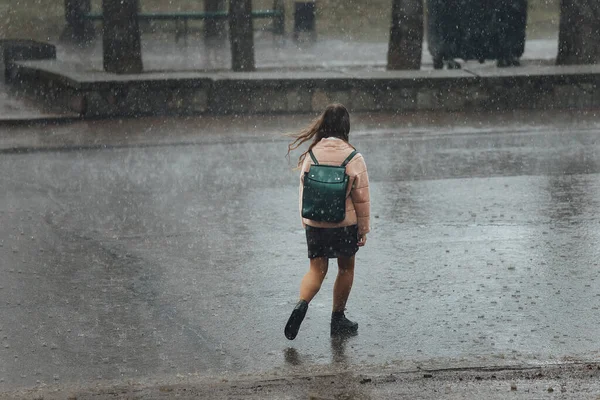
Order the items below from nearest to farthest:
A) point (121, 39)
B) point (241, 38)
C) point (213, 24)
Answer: point (121, 39), point (241, 38), point (213, 24)

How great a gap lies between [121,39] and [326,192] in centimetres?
1171

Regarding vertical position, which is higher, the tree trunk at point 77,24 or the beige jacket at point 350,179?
the beige jacket at point 350,179

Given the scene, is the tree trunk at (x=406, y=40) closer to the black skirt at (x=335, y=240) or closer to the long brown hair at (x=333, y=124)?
the long brown hair at (x=333, y=124)

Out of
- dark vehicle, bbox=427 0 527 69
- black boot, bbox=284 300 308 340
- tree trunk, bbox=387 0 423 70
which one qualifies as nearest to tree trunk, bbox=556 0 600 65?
dark vehicle, bbox=427 0 527 69

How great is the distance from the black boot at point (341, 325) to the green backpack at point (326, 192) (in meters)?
0.71

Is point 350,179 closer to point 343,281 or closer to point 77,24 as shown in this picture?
point 343,281

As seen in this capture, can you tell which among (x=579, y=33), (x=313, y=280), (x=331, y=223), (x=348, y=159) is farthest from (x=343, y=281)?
(x=579, y=33)

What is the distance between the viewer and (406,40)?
1834 centimetres

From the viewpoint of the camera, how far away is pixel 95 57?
23969 mm

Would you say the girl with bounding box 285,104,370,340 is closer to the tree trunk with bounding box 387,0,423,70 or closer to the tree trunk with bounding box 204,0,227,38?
the tree trunk with bounding box 387,0,423,70

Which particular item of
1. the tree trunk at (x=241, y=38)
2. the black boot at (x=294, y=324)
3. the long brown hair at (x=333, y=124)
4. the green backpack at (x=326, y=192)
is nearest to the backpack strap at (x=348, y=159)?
the green backpack at (x=326, y=192)

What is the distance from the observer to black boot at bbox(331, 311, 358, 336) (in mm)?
6512

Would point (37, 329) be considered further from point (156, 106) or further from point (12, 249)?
point (156, 106)

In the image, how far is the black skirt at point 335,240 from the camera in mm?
6248
